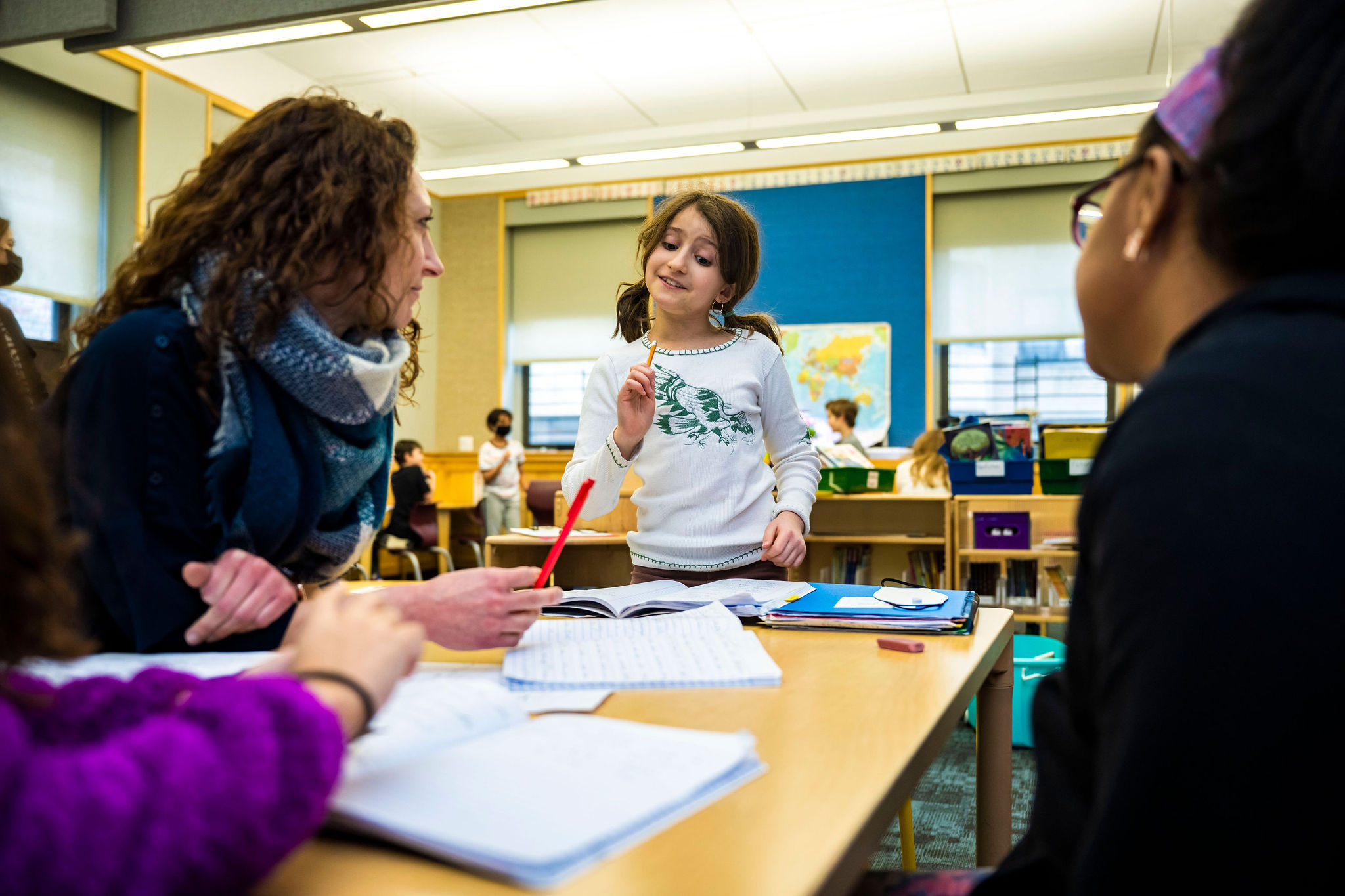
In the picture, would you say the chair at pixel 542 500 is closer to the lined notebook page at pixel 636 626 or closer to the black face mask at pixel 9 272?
the black face mask at pixel 9 272

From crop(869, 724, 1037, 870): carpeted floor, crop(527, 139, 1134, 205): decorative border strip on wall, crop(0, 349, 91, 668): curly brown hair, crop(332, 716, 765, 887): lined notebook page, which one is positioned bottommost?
crop(869, 724, 1037, 870): carpeted floor

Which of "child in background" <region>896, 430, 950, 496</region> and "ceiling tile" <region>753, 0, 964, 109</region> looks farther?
"ceiling tile" <region>753, 0, 964, 109</region>

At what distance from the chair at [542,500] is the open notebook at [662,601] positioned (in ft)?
16.9

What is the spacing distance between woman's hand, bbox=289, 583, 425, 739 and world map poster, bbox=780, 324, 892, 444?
696 cm

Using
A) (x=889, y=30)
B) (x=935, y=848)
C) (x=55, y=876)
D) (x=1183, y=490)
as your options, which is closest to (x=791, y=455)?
(x=935, y=848)

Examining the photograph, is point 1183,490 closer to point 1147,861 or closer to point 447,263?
point 1147,861

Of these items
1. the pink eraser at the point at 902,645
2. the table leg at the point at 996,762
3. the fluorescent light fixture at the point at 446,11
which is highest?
the fluorescent light fixture at the point at 446,11

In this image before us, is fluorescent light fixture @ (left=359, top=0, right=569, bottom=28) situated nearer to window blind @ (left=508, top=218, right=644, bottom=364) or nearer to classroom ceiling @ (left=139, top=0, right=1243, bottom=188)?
classroom ceiling @ (left=139, top=0, right=1243, bottom=188)

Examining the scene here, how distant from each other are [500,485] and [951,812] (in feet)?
18.2

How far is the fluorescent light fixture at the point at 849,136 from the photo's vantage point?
19.3ft

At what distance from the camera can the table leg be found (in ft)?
4.57

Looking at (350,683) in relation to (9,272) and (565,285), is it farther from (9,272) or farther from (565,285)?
(565,285)

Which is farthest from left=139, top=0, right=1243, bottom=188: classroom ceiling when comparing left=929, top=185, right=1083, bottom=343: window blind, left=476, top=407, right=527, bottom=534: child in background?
left=476, top=407, right=527, bottom=534: child in background

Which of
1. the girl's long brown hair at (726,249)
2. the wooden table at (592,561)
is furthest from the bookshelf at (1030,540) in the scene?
the girl's long brown hair at (726,249)
